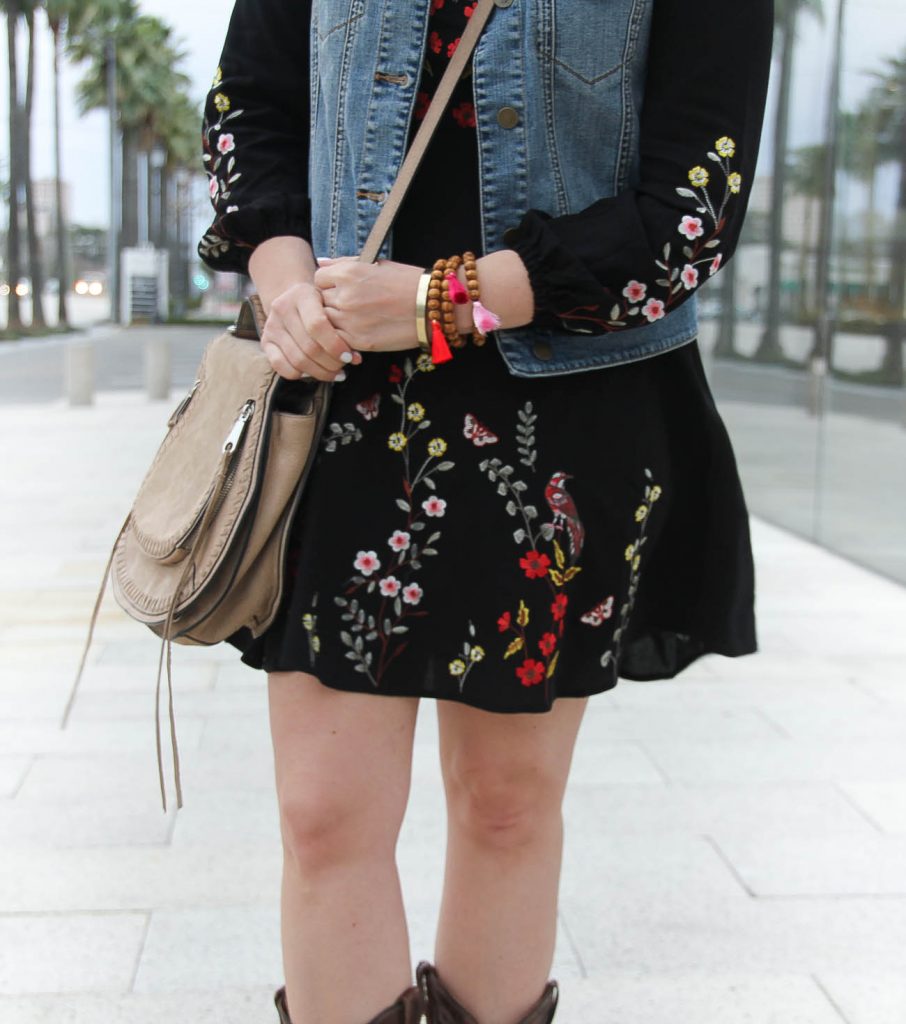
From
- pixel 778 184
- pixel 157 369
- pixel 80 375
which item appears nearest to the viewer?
pixel 778 184

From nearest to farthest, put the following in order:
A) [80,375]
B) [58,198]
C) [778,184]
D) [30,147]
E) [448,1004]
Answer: [448,1004] < [778,184] < [80,375] < [30,147] < [58,198]

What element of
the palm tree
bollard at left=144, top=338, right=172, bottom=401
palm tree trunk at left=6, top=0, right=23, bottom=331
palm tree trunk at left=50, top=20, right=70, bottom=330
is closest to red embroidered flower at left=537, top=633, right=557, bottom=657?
the palm tree

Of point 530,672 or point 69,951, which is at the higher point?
point 530,672

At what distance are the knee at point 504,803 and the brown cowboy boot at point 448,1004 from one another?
0.23 meters

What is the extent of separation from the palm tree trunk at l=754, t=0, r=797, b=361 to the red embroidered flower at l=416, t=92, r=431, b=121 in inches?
260

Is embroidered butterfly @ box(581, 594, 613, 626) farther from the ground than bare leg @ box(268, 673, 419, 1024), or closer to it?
farther from the ground

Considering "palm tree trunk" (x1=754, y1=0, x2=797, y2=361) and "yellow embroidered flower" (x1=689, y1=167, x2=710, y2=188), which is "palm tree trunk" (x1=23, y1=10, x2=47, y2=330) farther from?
"yellow embroidered flower" (x1=689, y1=167, x2=710, y2=188)

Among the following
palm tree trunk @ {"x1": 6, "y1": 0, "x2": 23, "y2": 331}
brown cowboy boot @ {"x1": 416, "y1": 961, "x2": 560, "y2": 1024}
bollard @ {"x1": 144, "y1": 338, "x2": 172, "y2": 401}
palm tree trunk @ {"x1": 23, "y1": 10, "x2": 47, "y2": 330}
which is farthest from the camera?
palm tree trunk @ {"x1": 23, "y1": 10, "x2": 47, "y2": 330}

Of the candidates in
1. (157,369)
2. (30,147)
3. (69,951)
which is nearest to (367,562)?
(69,951)

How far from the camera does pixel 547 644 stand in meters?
1.56

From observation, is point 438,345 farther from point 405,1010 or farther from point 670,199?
point 405,1010

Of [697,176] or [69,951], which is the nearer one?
[697,176]

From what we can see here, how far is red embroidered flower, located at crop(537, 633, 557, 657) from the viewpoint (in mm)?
1552

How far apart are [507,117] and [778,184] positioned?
22.5 ft
